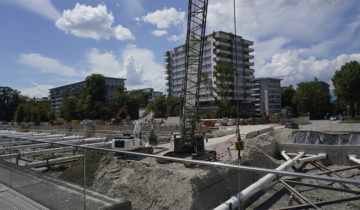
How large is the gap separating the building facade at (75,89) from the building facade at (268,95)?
2708 inches

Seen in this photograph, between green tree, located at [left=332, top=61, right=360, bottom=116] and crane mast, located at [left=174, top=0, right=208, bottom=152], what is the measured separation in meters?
45.9

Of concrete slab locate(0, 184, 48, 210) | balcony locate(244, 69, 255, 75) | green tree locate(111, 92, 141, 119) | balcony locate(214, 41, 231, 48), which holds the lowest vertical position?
concrete slab locate(0, 184, 48, 210)

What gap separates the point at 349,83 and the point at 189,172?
53213mm

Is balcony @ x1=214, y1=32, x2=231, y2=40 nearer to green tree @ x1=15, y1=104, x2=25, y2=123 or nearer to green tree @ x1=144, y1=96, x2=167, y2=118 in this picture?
green tree @ x1=144, y1=96, x2=167, y2=118

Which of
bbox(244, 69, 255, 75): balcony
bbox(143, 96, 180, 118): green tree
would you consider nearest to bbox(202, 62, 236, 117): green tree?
bbox(143, 96, 180, 118): green tree

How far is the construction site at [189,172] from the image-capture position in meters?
3.01

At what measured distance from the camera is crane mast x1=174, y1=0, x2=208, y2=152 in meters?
19.2

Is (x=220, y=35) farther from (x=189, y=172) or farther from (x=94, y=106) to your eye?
(x=189, y=172)

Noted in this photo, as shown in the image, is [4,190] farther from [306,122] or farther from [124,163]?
[306,122]

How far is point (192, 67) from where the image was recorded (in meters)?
20.1

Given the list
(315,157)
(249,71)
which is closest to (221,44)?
(249,71)

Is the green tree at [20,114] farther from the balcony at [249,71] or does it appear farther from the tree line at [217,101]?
the balcony at [249,71]

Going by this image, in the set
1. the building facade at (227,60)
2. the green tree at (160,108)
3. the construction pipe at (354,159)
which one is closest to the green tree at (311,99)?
the building facade at (227,60)

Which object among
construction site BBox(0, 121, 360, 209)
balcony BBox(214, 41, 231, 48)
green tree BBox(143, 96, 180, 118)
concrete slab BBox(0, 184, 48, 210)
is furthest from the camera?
balcony BBox(214, 41, 231, 48)
